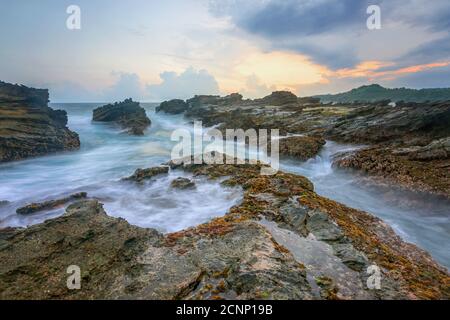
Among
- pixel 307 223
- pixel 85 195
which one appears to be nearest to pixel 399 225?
pixel 307 223

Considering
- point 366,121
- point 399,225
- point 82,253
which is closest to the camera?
point 82,253

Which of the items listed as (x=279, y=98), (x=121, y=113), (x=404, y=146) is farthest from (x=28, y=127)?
(x=279, y=98)

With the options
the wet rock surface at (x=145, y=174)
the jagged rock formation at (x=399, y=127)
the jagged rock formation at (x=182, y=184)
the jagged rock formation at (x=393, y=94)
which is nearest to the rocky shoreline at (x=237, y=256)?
the jagged rock formation at (x=182, y=184)

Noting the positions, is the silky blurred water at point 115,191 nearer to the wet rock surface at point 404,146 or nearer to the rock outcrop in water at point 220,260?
the rock outcrop in water at point 220,260

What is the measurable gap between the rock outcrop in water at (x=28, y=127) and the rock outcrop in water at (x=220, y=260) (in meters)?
19.9

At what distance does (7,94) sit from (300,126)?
30.6 m

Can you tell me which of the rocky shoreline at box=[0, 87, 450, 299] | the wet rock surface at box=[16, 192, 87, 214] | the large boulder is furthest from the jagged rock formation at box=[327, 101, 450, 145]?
the large boulder

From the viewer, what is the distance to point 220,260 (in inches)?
234

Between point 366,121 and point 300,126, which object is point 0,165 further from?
point 366,121

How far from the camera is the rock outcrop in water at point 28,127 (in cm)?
2355

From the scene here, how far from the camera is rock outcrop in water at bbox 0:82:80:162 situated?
23.5 m

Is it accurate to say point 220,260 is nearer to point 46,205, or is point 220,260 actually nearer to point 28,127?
point 46,205

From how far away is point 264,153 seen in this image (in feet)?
80.7

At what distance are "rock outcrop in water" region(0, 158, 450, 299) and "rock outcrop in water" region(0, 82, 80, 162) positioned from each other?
1994cm
